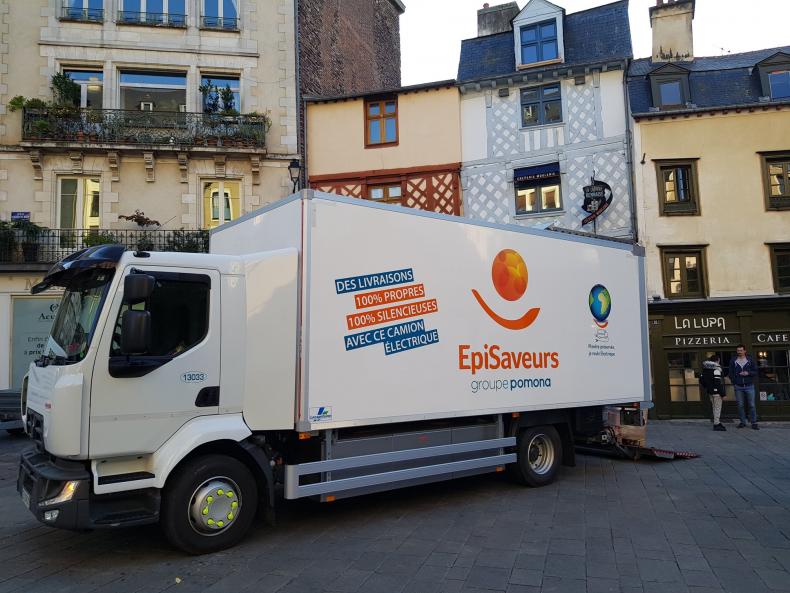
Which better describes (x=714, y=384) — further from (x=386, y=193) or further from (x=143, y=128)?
(x=143, y=128)

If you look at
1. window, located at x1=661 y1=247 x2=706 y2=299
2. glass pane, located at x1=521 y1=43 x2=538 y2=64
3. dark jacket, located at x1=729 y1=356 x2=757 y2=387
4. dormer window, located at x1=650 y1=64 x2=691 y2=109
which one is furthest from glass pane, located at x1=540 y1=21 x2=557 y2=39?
dark jacket, located at x1=729 y1=356 x2=757 y2=387

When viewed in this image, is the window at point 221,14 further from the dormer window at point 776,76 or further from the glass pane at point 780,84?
the glass pane at point 780,84

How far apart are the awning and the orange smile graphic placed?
33.9 ft

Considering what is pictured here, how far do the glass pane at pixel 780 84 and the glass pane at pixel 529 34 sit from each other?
20.8ft

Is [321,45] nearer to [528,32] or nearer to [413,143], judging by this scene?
[413,143]

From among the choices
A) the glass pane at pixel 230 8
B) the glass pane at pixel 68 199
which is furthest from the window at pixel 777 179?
the glass pane at pixel 68 199

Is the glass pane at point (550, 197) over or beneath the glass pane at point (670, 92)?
beneath

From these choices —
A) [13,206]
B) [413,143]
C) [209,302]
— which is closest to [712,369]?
[413,143]

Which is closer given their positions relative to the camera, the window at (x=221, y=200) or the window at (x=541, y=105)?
the window at (x=541, y=105)

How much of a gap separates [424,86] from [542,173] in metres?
4.28

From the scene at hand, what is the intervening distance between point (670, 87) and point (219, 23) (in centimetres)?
1295

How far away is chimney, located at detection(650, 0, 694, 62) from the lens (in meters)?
18.6

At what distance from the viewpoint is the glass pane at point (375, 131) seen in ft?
60.3

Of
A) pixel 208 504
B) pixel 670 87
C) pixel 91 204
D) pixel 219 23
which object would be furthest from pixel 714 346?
pixel 91 204
